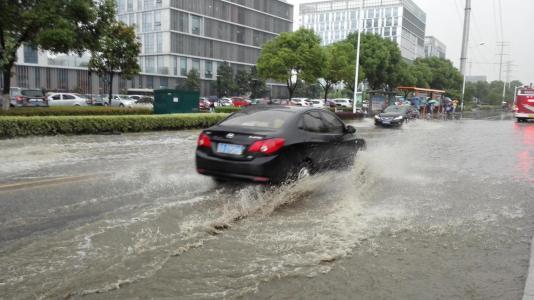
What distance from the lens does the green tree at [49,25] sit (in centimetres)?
1762

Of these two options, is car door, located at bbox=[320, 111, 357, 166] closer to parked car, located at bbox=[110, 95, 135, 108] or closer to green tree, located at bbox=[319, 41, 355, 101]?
green tree, located at bbox=[319, 41, 355, 101]

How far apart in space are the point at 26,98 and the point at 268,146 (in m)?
29.1

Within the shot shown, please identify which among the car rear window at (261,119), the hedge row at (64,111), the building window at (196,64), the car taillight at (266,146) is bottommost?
the hedge row at (64,111)

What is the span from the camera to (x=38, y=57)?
54.1m

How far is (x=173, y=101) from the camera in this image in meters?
22.8

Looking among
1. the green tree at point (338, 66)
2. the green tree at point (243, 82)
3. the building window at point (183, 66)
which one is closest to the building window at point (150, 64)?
the building window at point (183, 66)

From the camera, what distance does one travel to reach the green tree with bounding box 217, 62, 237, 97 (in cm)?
7012

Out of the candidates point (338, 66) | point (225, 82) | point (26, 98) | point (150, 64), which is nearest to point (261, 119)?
point (26, 98)

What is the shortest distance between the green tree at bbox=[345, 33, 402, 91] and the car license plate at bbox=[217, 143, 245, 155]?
39.7 metres

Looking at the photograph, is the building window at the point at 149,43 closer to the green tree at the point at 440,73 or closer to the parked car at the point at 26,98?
the parked car at the point at 26,98

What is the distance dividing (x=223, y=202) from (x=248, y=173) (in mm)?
538

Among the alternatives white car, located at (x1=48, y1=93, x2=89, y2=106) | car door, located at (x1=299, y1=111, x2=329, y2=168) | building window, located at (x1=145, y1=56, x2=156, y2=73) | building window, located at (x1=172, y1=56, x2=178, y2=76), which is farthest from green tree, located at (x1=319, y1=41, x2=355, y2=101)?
building window, located at (x1=145, y1=56, x2=156, y2=73)

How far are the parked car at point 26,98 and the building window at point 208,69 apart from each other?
4391 centimetres

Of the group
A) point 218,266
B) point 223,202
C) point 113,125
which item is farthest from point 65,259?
point 113,125
